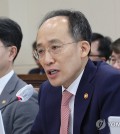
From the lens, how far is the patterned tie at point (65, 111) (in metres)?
1.31

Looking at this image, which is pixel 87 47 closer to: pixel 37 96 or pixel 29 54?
pixel 37 96

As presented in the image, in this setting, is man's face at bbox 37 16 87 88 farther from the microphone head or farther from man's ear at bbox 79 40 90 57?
the microphone head

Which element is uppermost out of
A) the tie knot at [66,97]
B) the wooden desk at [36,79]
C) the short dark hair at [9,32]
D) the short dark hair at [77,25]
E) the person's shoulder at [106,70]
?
the short dark hair at [77,25]

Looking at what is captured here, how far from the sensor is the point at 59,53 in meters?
1.25

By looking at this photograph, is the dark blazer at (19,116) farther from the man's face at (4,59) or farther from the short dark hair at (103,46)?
the short dark hair at (103,46)

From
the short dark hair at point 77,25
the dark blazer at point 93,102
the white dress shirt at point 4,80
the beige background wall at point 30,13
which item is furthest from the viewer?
the beige background wall at point 30,13

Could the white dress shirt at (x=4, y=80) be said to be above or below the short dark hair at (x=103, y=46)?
above

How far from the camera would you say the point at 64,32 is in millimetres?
1271

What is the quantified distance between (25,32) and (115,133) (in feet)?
12.4

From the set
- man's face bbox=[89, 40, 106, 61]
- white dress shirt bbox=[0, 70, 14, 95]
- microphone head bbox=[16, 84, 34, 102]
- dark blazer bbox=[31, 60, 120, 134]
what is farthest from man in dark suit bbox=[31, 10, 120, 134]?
man's face bbox=[89, 40, 106, 61]

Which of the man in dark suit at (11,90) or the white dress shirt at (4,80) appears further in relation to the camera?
the white dress shirt at (4,80)

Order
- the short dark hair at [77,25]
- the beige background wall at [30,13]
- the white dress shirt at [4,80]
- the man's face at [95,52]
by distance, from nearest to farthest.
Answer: the short dark hair at [77,25]
the white dress shirt at [4,80]
the man's face at [95,52]
the beige background wall at [30,13]

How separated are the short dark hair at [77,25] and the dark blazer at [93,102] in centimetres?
11

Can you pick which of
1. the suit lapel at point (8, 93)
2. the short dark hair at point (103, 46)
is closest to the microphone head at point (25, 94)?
the suit lapel at point (8, 93)
